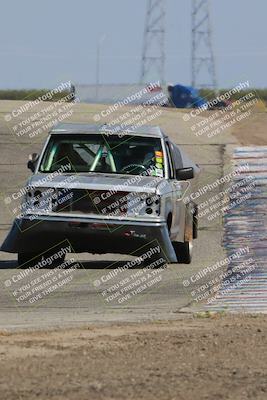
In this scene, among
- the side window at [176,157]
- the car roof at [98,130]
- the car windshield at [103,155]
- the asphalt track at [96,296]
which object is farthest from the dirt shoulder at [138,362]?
the side window at [176,157]

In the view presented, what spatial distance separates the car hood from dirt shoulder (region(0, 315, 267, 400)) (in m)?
4.57

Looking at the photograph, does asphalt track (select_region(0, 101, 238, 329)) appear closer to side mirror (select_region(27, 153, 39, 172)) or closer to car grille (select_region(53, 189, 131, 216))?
car grille (select_region(53, 189, 131, 216))

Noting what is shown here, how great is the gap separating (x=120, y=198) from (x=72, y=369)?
6.83 m

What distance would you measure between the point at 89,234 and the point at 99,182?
2.17ft

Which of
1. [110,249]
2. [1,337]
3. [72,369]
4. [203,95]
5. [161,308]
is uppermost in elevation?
[72,369]

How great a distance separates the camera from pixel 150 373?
684 centimetres

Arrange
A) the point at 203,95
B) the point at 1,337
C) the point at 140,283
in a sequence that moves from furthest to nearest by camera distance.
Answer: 1. the point at 203,95
2. the point at 140,283
3. the point at 1,337

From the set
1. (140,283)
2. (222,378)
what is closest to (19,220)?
(140,283)

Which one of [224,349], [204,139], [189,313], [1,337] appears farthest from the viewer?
[204,139]

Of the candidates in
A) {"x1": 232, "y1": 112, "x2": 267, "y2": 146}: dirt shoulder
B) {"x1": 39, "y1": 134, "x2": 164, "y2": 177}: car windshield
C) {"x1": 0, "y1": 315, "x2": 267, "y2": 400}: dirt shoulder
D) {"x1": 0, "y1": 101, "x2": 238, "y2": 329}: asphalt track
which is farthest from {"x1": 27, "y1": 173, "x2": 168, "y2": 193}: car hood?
{"x1": 232, "y1": 112, "x2": 267, "y2": 146}: dirt shoulder

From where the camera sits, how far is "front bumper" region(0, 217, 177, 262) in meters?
13.6

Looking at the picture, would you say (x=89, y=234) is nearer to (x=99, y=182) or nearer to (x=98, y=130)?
(x=99, y=182)

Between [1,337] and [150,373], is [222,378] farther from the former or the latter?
[1,337]

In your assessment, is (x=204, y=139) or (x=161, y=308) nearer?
(x=161, y=308)
